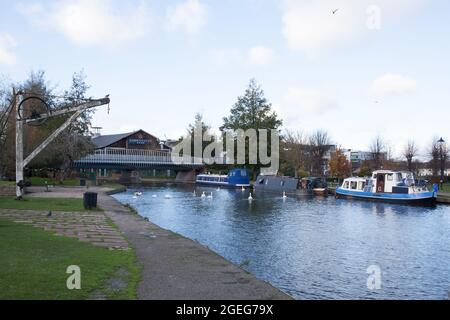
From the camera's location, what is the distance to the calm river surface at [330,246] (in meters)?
13.5

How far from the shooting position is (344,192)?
5181 centimetres

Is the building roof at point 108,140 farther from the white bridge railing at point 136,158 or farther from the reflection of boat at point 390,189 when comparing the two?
→ the reflection of boat at point 390,189

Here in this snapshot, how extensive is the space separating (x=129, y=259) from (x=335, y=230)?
1557 centimetres

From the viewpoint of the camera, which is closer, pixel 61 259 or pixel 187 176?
pixel 61 259

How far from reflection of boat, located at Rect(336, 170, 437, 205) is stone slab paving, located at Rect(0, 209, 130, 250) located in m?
30.5

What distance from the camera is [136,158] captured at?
3861 inches

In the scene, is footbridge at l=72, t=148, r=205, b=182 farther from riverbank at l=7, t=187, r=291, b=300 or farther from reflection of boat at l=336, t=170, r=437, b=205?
riverbank at l=7, t=187, r=291, b=300

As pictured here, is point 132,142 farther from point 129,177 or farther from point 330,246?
point 330,246

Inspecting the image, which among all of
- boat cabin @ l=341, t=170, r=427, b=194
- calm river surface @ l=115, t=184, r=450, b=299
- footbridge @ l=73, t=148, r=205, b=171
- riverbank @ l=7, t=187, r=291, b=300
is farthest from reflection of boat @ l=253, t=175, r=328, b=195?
riverbank @ l=7, t=187, r=291, b=300

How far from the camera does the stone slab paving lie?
15.7 metres

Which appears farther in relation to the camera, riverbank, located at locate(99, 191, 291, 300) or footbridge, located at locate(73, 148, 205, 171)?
footbridge, located at locate(73, 148, 205, 171)

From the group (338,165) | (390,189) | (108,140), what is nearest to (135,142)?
(108,140)

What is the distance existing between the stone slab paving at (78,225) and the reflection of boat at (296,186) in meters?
36.0

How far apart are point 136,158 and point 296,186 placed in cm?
4810
